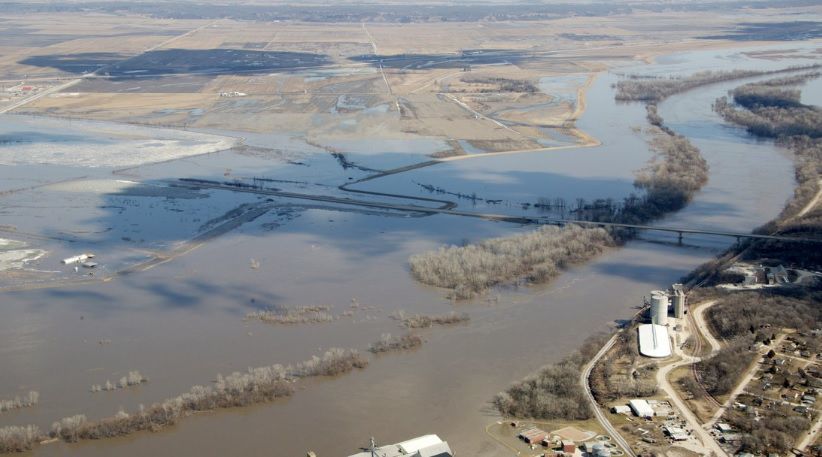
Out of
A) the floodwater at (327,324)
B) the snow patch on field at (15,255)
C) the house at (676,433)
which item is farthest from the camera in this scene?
the snow patch on field at (15,255)

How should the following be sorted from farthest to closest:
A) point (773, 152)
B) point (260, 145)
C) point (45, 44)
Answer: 1. point (45, 44)
2. point (260, 145)
3. point (773, 152)

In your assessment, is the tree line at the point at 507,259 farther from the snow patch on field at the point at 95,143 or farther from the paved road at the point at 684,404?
the snow patch on field at the point at 95,143

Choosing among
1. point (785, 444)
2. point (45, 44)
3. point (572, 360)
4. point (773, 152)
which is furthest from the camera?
point (45, 44)

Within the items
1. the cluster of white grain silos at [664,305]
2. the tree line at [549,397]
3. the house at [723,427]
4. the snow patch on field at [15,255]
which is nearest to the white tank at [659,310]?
the cluster of white grain silos at [664,305]

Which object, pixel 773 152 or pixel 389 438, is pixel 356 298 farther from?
pixel 773 152

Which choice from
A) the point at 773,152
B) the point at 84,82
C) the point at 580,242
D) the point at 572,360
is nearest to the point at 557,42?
the point at 84,82

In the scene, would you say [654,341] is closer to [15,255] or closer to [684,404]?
[684,404]

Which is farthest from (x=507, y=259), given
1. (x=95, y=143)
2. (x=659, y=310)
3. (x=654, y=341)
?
(x=95, y=143)
